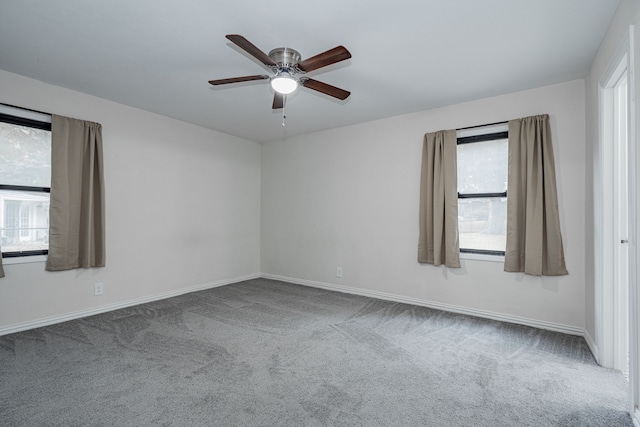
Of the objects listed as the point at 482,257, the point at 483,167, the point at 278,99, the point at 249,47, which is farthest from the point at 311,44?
the point at 482,257

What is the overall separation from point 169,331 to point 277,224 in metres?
2.76

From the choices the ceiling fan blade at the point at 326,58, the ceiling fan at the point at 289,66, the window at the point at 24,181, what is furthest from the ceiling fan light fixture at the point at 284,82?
the window at the point at 24,181

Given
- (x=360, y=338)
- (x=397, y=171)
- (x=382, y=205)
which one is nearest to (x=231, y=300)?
(x=360, y=338)

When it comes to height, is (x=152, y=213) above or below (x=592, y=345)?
above

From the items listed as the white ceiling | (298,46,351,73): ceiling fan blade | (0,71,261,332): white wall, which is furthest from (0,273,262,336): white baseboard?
(298,46,351,73): ceiling fan blade

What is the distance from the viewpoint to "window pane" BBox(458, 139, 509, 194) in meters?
3.54

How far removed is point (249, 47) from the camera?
1.97 m

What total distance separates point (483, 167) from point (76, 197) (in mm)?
4662

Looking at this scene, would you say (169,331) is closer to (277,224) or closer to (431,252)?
(277,224)

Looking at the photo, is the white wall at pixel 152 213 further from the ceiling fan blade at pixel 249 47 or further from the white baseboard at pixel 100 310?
the ceiling fan blade at pixel 249 47

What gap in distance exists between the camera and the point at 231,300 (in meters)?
4.19

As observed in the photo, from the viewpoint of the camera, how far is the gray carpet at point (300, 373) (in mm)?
1829

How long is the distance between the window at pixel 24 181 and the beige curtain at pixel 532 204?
5.01m

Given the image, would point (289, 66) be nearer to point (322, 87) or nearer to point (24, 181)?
point (322, 87)
